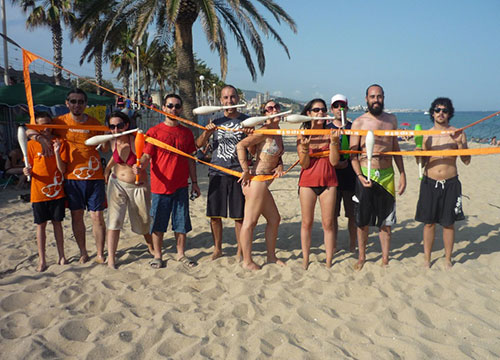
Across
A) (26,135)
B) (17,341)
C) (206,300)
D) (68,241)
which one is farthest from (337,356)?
(68,241)

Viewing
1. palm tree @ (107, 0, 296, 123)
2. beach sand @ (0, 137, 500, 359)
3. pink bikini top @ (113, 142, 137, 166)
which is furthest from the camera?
palm tree @ (107, 0, 296, 123)

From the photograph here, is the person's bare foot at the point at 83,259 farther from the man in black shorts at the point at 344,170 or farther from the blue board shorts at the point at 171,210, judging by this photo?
the man in black shorts at the point at 344,170

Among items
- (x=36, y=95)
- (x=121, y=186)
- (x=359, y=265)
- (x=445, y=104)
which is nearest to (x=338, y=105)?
(x=445, y=104)

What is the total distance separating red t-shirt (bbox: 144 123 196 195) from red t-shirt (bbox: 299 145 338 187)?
4.75ft

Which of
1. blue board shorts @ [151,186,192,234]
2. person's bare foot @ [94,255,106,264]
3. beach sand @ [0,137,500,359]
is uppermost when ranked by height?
blue board shorts @ [151,186,192,234]

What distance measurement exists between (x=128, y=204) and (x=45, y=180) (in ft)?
3.02

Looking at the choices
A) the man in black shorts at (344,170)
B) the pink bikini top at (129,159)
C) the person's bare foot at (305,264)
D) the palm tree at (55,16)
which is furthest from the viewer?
the palm tree at (55,16)

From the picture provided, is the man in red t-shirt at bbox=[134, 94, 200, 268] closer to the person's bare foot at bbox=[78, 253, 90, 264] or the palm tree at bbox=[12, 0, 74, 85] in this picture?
the person's bare foot at bbox=[78, 253, 90, 264]

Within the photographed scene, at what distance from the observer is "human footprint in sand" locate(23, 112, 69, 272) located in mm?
4098

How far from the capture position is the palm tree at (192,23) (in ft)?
32.0

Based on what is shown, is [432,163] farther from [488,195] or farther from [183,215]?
[488,195]

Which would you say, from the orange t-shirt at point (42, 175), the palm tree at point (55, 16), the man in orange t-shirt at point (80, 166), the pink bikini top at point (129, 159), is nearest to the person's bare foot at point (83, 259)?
the man in orange t-shirt at point (80, 166)

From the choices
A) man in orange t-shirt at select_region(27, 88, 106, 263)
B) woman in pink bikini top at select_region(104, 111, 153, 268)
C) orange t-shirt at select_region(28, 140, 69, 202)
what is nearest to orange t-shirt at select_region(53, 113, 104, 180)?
man in orange t-shirt at select_region(27, 88, 106, 263)

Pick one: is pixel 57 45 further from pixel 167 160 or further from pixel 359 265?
pixel 359 265
